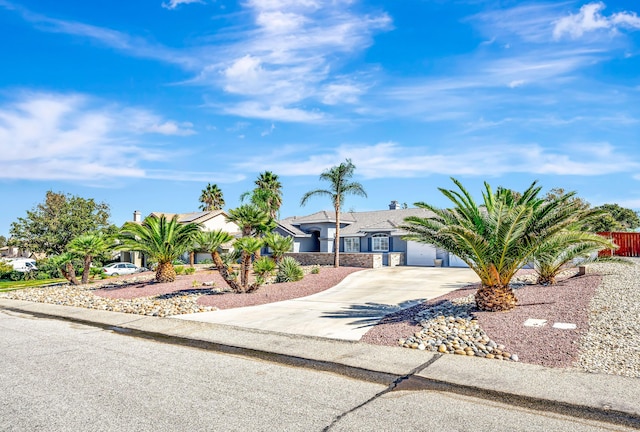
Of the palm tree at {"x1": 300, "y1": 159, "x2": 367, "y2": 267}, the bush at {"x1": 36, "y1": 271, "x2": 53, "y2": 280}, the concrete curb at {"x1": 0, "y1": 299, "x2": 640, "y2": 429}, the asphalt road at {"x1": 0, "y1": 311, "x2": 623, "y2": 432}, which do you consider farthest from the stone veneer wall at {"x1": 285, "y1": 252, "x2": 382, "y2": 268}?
the asphalt road at {"x1": 0, "y1": 311, "x2": 623, "y2": 432}

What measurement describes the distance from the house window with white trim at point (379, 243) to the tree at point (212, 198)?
26426 millimetres

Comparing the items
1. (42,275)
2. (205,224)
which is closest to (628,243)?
(205,224)

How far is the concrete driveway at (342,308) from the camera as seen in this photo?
12.0 m

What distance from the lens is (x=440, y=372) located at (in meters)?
7.88

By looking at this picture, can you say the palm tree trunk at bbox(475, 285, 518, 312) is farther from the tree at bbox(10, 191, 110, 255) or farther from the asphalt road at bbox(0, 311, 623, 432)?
the tree at bbox(10, 191, 110, 255)

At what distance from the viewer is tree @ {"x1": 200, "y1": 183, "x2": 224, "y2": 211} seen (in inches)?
2199

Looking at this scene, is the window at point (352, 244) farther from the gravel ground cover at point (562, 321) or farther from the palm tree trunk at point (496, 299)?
the palm tree trunk at point (496, 299)

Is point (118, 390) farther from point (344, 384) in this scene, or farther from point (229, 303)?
point (229, 303)

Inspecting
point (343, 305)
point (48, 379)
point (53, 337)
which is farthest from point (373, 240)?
point (48, 379)

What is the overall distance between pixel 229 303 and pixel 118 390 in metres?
9.25

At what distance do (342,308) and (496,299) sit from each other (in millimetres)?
5330

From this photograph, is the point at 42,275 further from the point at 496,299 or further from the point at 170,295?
the point at 496,299

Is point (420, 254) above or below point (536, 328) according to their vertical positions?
above

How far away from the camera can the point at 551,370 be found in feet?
25.3
